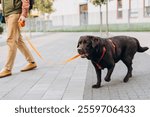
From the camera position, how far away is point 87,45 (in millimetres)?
6145

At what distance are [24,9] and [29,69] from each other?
5.33 feet

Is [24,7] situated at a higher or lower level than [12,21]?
higher

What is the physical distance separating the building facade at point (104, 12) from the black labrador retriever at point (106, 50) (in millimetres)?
24515

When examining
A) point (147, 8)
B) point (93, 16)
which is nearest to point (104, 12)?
point (93, 16)

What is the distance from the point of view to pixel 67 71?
8867 millimetres

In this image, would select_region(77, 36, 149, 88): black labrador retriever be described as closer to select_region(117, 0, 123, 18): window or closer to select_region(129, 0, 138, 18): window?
select_region(129, 0, 138, 18): window

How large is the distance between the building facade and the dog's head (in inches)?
1008

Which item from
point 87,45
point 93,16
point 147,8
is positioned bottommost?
point 93,16

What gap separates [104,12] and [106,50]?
30.0 metres

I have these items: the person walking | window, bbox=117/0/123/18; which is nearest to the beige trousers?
the person walking

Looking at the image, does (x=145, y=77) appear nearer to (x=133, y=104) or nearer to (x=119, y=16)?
(x=133, y=104)

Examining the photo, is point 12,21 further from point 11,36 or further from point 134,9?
point 134,9

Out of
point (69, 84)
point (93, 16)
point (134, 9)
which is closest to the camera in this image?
point (69, 84)

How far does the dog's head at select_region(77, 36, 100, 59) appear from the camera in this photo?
6.12 metres
